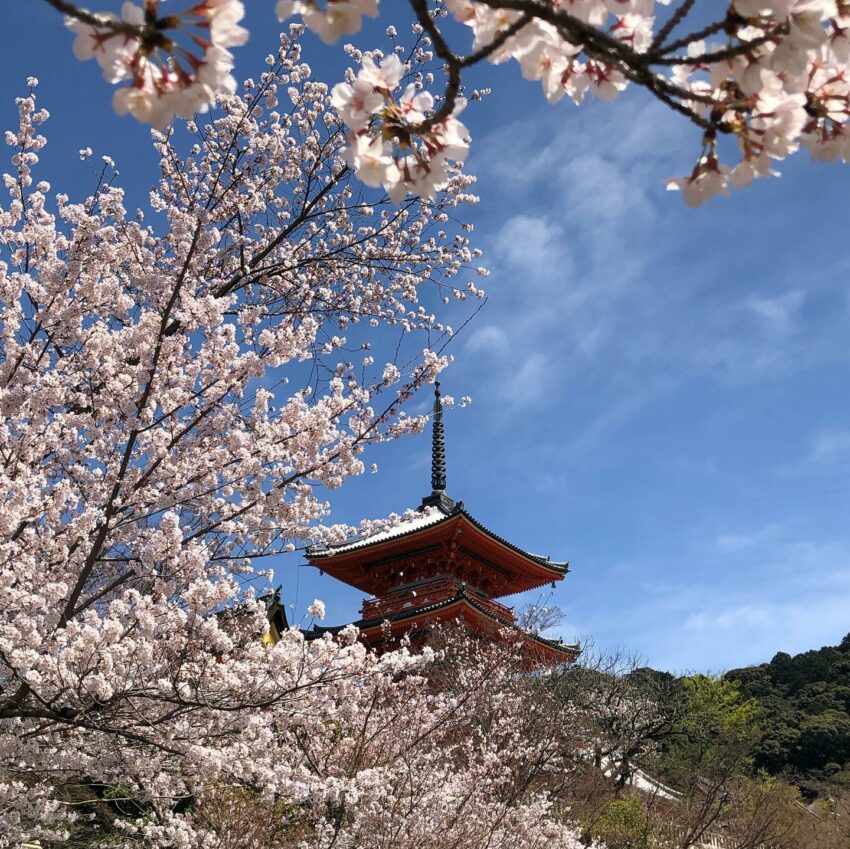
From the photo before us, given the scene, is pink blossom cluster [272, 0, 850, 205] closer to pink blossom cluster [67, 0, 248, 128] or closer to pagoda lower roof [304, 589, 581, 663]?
pink blossom cluster [67, 0, 248, 128]

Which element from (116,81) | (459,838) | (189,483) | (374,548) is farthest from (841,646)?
(116,81)

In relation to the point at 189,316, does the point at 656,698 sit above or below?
below

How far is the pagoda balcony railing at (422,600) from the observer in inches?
805

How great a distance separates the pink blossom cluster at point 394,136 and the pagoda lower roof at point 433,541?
1715 centimetres

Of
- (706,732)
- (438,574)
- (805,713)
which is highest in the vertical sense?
(438,574)

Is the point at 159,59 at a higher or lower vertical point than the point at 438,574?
lower

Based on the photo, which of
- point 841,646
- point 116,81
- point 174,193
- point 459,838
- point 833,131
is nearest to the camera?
point 116,81

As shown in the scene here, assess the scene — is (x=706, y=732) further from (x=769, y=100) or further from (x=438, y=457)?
(x=769, y=100)

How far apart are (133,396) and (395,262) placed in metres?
3.40

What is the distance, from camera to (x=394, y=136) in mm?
1630

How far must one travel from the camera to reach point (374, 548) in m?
20.9

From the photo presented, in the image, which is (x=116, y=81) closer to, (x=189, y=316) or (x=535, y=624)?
(x=189, y=316)

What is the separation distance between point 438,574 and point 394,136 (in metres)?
20.3

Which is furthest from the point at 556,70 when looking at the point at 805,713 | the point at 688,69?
→ the point at 805,713
